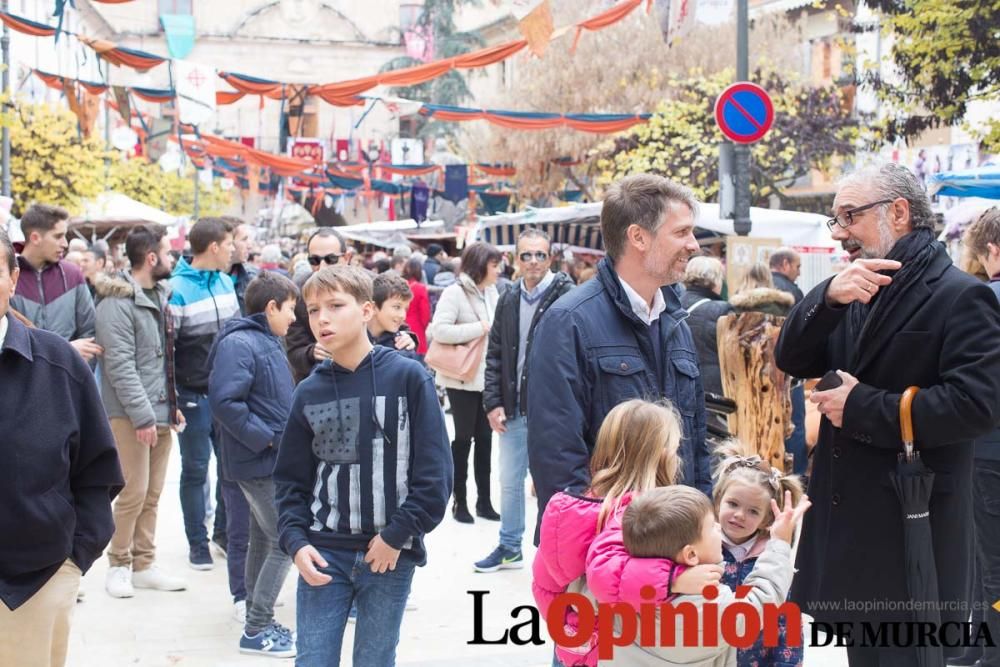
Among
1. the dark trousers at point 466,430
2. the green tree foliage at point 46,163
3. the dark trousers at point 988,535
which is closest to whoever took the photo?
the dark trousers at point 988,535

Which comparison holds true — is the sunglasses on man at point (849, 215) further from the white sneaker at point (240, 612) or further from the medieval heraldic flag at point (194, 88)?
the medieval heraldic flag at point (194, 88)

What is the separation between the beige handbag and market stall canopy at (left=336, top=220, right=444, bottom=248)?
22815mm

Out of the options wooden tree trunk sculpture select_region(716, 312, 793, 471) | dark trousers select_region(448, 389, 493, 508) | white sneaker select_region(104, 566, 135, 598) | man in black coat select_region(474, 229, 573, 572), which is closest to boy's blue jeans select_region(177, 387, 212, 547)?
white sneaker select_region(104, 566, 135, 598)

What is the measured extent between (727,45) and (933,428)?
2647 centimetres

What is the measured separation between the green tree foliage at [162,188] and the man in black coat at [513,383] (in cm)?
2819

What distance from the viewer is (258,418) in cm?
597

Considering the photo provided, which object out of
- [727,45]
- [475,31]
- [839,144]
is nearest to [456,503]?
[839,144]

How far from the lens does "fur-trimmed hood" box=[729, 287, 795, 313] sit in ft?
22.9

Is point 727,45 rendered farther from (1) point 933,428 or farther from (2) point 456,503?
(1) point 933,428

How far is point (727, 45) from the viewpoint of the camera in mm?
28734

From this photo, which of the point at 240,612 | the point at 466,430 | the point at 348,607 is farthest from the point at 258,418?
the point at 466,430

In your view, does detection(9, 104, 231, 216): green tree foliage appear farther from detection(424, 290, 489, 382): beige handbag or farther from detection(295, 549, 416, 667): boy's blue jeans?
detection(295, 549, 416, 667): boy's blue jeans

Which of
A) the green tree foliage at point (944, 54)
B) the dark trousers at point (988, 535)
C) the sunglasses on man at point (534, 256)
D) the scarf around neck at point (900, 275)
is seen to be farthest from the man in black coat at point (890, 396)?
the green tree foliage at point (944, 54)

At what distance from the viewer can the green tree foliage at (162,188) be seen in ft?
137
